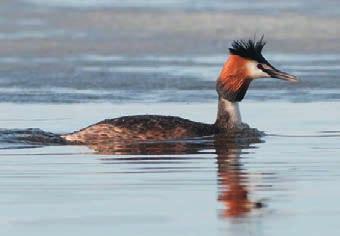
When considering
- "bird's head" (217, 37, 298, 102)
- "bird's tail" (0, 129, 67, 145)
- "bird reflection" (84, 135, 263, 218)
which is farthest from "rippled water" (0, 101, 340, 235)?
"bird's head" (217, 37, 298, 102)

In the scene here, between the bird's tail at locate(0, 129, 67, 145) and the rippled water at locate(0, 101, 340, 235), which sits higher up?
the bird's tail at locate(0, 129, 67, 145)

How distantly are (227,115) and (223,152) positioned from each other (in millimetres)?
1884

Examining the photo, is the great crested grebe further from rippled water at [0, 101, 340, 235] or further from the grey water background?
the grey water background

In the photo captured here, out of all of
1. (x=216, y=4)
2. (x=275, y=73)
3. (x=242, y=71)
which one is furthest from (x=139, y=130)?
(x=216, y=4)

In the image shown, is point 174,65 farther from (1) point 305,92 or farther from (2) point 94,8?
(2) point 94,8

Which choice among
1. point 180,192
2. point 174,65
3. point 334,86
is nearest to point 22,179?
point 180,192

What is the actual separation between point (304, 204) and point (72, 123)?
21.5 feet

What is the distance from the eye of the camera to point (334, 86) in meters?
19.6

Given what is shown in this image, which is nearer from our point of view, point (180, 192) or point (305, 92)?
point (180, 192)

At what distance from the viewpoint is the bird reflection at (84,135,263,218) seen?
11.1 m

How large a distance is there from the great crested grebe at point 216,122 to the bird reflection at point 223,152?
14cm

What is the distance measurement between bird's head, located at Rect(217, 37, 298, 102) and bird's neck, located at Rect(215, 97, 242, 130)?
2.6 inches

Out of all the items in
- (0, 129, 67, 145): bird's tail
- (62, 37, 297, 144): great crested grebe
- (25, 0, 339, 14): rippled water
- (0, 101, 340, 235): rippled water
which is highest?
(25, 0, 339, 14): rippled water

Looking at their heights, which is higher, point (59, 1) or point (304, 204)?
point (59, 1)
